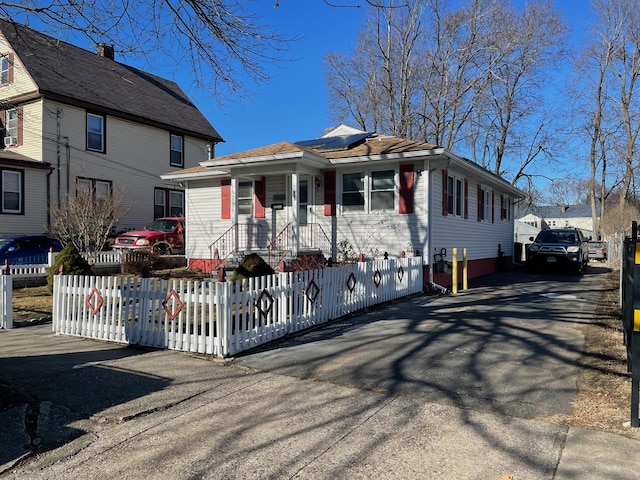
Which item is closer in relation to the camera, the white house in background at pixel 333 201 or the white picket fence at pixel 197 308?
the white picket fence at pixel 197 308

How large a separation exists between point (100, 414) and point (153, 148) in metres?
21.7

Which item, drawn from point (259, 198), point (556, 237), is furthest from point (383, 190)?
point (556, 237)

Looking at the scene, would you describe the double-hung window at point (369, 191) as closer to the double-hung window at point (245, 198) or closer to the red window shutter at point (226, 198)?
the double-hung window at point (245, 198)

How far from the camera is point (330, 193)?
→ 14031 millimetres

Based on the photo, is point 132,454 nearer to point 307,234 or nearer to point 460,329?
point 460,329

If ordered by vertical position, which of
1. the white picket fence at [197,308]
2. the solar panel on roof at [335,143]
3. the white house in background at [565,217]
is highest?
the white house in background at [565,217]

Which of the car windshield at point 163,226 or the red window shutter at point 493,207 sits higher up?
the red window shutter at point 493,207

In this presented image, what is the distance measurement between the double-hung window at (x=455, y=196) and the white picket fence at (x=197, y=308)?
22.9 feet

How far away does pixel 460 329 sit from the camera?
748cm

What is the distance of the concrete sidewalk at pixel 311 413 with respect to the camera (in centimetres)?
326

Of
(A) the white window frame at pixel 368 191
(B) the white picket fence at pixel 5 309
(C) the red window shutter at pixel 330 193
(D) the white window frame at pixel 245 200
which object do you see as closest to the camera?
(B) the white picket fence at pixel 5 309

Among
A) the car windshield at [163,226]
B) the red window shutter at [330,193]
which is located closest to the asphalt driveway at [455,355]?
the red window shutter at [330,193]

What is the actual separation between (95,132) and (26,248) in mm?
7617

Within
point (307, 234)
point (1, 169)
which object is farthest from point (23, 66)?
point (307, 234)
